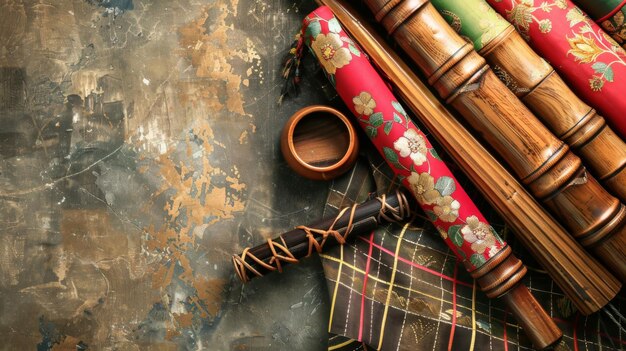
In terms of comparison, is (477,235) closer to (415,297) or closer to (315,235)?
(415,297)

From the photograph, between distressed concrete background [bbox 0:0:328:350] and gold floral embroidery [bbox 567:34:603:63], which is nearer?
gold floral embroidery [bbox 567:34:603:63]

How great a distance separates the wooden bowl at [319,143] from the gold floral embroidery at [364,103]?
0.27 feet

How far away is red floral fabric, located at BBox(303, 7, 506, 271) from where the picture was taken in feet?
5.49

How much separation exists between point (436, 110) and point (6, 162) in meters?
1.45

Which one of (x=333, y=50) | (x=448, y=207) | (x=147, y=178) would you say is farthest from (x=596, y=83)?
(x=147, y=178)

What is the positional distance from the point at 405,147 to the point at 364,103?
18 cm

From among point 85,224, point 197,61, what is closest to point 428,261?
point 197,61

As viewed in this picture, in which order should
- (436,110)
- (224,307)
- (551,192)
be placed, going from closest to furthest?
(551,192) → (436,110) → (224,307)

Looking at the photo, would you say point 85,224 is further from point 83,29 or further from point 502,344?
point 502,344

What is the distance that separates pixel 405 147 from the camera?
168cm

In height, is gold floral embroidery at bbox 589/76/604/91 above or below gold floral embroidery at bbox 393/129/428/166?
above

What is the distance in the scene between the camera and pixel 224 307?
186 centimetres

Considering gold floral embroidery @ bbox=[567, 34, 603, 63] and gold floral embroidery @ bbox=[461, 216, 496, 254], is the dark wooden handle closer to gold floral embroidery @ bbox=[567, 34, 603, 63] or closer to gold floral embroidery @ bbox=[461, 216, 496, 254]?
gold floral embroidery @ bbox=[461, 216, 496, 254]

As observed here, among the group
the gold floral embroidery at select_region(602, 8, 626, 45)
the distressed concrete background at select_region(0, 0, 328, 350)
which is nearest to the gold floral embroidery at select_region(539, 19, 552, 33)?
the gold floral embroidery at select_region(602, 8, 626, 45)
